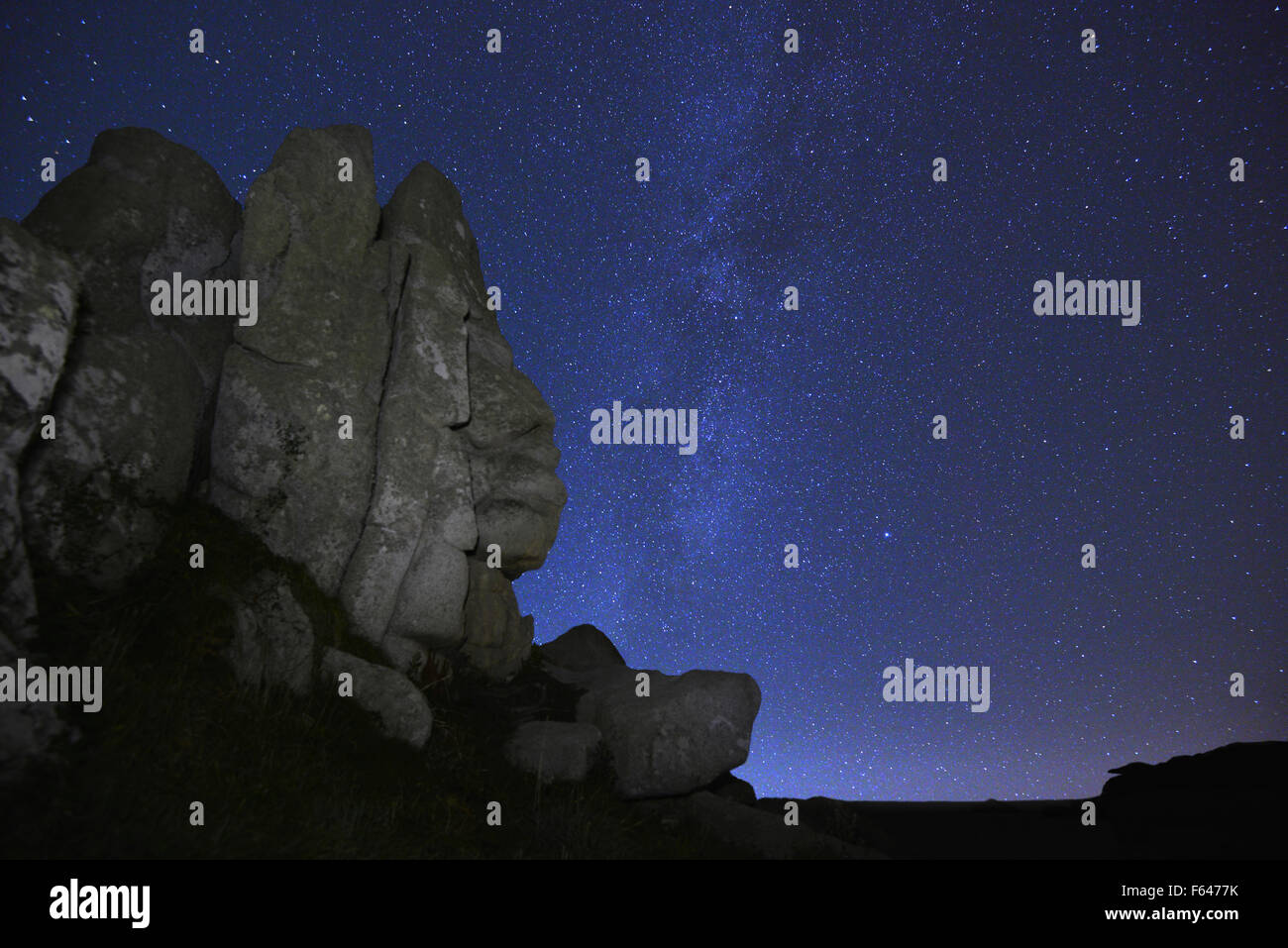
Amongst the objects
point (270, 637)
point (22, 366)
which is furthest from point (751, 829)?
point (22, 366)

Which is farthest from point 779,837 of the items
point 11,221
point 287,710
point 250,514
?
point 11,221

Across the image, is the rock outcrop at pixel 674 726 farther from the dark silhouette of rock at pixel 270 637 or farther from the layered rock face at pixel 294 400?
the dark silhouette of rock at pixel 270 637

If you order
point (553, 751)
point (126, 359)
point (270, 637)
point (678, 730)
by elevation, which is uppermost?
point (126, 359)

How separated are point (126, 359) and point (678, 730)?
12.0 metres

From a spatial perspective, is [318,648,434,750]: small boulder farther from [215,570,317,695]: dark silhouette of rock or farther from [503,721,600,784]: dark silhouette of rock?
[503,721,600,784]: dark silhouette of rock

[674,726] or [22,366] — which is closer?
[22,366]

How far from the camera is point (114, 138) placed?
1329 centimetres

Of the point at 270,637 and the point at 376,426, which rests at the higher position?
the point at 376,426

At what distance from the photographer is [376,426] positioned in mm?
13727

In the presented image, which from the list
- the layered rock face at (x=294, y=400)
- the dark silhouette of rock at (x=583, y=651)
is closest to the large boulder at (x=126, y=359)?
the layered rock face at (x=294, y=400)

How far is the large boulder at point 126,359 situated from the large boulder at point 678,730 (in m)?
9.16

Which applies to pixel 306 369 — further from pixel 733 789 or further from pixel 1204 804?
pixel 1204 804

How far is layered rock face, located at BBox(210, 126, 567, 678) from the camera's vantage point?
41.0 ft

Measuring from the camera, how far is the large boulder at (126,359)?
10.0 meters
